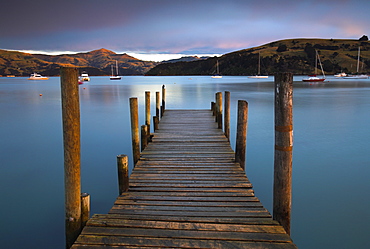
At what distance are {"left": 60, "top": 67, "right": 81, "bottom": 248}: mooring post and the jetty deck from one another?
23 cm

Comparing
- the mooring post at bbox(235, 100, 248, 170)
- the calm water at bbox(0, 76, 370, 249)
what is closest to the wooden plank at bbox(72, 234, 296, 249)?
the calm water at bbox(0, 76, 370, 249)

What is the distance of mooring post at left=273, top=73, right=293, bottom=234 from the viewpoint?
3.60 m

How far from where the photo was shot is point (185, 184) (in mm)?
5449

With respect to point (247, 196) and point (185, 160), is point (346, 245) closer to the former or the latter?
point (247, 196)

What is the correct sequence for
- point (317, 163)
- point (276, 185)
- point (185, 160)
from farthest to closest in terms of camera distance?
point (317, 163), point (185, 160), point (276, 185)

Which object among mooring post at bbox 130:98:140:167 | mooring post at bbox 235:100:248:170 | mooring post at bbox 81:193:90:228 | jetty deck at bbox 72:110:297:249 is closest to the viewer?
jetty deck at bbox 72:110:297:249

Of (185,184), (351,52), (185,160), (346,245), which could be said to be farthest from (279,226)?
(351,52)

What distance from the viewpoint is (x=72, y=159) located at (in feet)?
12.1

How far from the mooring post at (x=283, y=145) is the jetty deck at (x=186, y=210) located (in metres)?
0.21

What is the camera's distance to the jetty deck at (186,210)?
3346 millimetres

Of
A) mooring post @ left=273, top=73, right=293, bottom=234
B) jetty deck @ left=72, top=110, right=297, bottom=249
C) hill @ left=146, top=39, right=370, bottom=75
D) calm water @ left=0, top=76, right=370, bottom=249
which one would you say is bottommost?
calm water @ left=0, top=76, right=370, bottom=249

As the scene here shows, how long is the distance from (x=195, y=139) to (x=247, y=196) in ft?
14.4

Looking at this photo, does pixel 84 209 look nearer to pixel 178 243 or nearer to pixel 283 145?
pixel 178 243

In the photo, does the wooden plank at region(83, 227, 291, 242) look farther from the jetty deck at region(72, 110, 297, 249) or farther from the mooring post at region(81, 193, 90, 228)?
the mooring post at region(81, 193, 90, 228)
